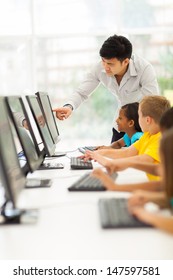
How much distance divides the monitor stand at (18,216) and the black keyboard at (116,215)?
0.20m

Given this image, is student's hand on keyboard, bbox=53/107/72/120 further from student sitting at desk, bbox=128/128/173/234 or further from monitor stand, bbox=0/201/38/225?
student sitting at desk, bbox=128/128/173/234

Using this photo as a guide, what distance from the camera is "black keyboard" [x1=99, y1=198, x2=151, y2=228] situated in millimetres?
1170

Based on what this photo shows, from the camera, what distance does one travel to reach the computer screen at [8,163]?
47.3 inches

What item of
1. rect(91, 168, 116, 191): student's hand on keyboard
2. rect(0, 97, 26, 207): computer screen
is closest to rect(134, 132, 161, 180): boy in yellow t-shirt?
rect(91, 168, 116, 191): student's hand on keyboard

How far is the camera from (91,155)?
7.75 feet

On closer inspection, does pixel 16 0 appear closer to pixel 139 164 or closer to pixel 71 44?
pixel 71 44

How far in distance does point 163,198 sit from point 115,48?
1814 millimetres

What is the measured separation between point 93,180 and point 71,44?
4.03m

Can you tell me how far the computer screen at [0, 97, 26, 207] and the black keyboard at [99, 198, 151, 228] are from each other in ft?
0.85

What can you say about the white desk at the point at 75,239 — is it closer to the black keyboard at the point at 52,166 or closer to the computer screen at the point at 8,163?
the computer screen at the point at 8,163

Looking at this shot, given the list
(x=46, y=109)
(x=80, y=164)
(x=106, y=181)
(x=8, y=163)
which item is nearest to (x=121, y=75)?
(x=46, y=109)

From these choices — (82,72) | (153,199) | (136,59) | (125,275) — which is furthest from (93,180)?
(82,72)

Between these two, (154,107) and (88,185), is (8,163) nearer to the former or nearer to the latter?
(88,185)

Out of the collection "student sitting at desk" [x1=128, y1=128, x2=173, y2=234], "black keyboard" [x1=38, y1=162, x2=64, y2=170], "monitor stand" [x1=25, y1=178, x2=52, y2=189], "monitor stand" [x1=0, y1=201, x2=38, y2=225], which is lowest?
"black keyboard" [x1=38, y1=162, x2=64, y2=170]
